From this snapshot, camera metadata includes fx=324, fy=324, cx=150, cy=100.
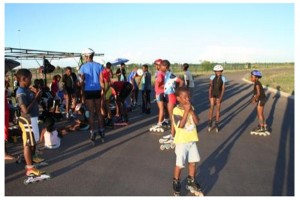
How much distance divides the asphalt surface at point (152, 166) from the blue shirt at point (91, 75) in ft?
4.62

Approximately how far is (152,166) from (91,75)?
285cm

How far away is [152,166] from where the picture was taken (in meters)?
6.21

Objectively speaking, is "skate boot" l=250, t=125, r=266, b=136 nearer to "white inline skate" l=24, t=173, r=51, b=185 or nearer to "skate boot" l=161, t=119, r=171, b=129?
Result: "skate boot" l=161, t=119, r=171, b=129

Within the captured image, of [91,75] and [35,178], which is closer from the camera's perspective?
[35,178]

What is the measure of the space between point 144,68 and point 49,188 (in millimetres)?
8520

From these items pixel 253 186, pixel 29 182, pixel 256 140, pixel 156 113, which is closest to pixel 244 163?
pixel 253 186

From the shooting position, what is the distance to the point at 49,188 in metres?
5.12

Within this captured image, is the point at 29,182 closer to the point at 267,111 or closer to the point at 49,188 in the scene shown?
the point at 49,188

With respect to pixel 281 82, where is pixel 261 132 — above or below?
below

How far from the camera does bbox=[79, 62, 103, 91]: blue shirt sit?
7.77 metres

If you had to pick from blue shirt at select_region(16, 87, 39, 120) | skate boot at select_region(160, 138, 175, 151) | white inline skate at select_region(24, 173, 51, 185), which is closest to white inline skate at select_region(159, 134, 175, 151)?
skate boot at select_region(160, 138, 175, 151)

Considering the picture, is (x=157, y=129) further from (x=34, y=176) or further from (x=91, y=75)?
(x=34, y=176)

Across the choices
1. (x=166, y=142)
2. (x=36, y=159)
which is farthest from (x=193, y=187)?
(x=36, y=159)

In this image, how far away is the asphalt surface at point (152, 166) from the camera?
506 centimetres
